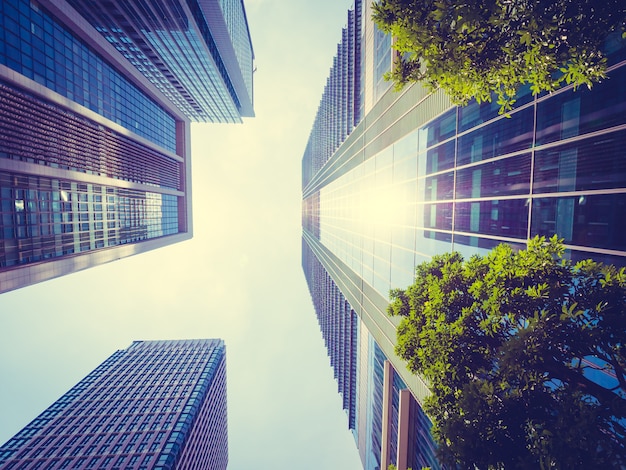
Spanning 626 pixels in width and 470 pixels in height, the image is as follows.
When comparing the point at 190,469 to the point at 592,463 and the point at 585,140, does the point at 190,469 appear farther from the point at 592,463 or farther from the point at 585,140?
the point at 585,140

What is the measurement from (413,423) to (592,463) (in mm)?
21451

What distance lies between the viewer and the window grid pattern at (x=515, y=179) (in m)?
8.21

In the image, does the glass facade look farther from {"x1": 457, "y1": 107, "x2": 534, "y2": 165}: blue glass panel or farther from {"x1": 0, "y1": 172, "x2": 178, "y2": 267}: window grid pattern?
{"x1": 457, "y1": 107, "x2": 534, "y2": 165}: blue glass panel

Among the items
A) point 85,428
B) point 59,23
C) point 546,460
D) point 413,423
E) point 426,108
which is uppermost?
point 59,23

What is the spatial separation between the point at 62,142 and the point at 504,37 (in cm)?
3841

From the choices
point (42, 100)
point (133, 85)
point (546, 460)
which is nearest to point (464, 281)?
point (546, 460)

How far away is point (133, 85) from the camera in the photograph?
44.7 m

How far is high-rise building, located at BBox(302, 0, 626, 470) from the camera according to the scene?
8.41 m

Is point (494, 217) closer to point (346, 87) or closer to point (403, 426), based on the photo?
point (403, 426)

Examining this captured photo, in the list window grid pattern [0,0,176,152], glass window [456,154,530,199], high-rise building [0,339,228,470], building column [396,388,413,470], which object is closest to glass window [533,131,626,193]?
glass window [456,154,530,199]

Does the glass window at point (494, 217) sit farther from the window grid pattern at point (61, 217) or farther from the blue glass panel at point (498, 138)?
the window grid pattern at point (61, 217)

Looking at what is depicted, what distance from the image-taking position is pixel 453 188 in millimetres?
15656

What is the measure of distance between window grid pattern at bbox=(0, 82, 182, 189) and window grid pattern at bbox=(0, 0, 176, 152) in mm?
2865

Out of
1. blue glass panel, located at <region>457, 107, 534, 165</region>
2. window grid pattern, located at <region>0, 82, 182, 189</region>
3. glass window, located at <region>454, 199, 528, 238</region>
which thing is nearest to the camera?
blue glass panel, located at <region>457, 107, 534, 165</region>
